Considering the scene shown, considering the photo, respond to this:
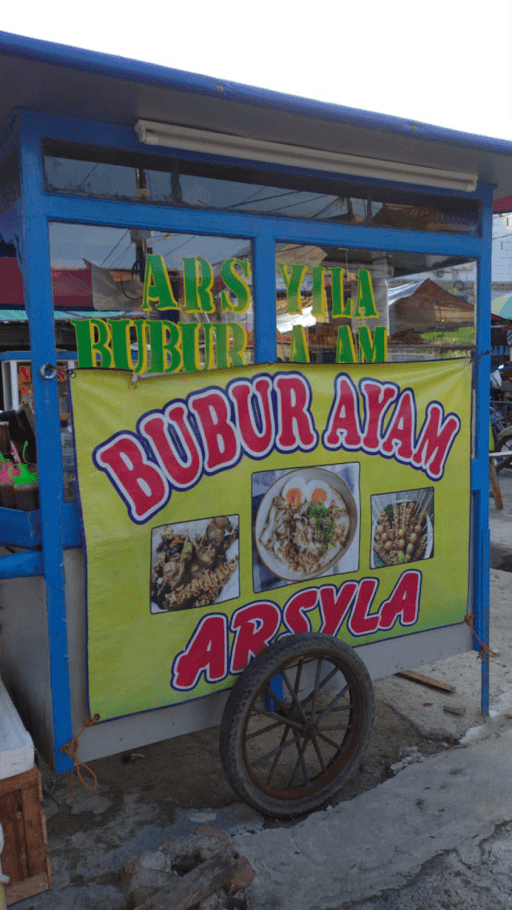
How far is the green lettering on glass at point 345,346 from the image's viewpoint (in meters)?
3.30

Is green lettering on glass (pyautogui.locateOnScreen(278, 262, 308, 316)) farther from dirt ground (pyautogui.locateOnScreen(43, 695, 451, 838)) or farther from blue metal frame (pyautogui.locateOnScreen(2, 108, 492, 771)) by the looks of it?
dirt ground (pyautogui.locateOnScreen(43, 695, 451, 838))

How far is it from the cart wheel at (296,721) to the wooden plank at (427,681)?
1.11 m

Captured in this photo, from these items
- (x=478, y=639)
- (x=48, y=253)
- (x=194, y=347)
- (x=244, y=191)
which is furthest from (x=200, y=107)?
(x=478, y=639)

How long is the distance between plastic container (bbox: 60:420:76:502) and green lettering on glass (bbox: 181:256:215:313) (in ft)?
2.42

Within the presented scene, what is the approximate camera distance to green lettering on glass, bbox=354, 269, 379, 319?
10.9 ft

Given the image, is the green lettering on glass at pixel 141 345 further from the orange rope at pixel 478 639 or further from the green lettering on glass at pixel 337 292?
the orange rope at pixel 478 639

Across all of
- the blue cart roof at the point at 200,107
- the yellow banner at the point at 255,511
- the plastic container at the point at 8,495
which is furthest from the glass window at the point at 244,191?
the plastic container at the point at 8,495

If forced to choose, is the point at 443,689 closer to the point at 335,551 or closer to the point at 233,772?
the point at 335,551

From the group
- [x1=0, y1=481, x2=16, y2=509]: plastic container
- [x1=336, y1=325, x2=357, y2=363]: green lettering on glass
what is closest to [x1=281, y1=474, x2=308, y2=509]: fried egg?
[x1=336, y1=325, x2=357, y2=363]: green lettering on glass

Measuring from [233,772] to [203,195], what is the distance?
2400 mm

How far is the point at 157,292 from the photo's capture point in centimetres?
281

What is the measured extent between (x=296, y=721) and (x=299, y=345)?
A: 173 cm

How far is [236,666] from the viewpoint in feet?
9.64

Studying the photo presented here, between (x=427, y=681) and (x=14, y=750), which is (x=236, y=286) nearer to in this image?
(x=14, y=750)
